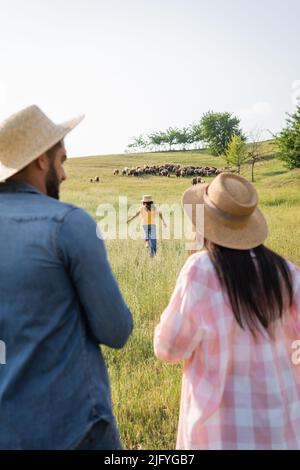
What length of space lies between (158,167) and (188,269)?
6238 cm

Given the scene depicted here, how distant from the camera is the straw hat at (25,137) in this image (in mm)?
1986

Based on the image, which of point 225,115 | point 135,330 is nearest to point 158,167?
point 225,115

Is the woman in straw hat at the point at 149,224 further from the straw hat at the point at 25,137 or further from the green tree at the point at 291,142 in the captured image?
the green tree at the point at 291,142

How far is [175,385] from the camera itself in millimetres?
4105

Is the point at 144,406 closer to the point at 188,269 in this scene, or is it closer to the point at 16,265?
the point at 188,269

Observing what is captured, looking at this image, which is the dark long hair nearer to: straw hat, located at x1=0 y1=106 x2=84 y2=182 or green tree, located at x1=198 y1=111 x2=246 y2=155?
straw hat, located at x1=0 y1=106 x2=84 y2=182

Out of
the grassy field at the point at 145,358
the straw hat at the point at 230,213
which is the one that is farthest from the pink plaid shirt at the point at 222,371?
the grassy field at the point at 145,358

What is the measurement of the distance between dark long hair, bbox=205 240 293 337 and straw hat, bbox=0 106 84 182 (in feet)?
2.64

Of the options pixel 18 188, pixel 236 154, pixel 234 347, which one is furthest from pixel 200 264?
pixel 236 154

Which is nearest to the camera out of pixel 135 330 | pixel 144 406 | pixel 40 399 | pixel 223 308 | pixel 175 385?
pixel 40 399
